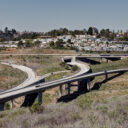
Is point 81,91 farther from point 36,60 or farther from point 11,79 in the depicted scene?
point 36,60

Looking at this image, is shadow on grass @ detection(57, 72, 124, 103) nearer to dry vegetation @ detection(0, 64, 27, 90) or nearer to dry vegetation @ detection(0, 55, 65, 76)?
dry vegetation @ detection(0, 64, 27, 90)

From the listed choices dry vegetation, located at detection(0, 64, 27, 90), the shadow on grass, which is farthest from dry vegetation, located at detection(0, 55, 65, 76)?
the shadow on grass

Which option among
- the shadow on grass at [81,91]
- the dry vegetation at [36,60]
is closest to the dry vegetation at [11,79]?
the shadow on grass at [81,91]

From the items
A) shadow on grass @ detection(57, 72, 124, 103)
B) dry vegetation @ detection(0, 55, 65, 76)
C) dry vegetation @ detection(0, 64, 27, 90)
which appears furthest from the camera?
dry vegetation @ detection(0, 55, 65, 76)

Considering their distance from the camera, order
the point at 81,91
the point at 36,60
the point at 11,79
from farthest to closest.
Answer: the point at 36,60 < the point at 11,79 < the point at 81,91

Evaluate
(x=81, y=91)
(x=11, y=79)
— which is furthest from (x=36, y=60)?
(x=81, y=91)

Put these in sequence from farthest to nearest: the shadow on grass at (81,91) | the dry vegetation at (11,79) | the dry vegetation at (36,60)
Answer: the dry vegetation at (36,60) < the dry vegetation at (11,79) < the shadow on grass at (81,91)

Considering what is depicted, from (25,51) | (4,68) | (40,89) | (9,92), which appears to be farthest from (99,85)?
(25,51)

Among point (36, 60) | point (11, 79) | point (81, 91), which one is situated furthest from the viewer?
point (36, 60)

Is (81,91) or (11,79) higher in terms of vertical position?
(11,79)

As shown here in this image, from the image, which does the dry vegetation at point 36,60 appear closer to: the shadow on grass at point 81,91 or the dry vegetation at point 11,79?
the dry vegetation at point 11,79

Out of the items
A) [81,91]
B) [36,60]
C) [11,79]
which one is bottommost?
[81,91]

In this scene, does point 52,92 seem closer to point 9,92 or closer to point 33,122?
point 9,92

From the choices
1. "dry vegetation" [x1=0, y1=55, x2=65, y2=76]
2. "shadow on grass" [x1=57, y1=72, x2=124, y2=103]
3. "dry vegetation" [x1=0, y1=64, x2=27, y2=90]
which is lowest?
"shadow on grass" [x1=57, y1=72, x2=124, y2=103]
